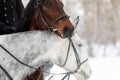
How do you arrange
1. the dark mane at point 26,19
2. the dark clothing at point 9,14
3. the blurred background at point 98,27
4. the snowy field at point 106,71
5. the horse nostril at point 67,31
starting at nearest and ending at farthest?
the horse nostril at point 67,31 < the dark mane at point 26,19 < the dark clothing at point 9,14 < the snowy field at point 106,71 < the blurred background at point 98,27

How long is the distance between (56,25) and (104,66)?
18.8 ft

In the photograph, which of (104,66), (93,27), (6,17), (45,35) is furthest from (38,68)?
(93,27)

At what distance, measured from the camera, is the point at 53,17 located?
4.03 meters

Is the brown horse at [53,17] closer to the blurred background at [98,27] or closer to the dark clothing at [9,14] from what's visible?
the dark clothing at [9,14]

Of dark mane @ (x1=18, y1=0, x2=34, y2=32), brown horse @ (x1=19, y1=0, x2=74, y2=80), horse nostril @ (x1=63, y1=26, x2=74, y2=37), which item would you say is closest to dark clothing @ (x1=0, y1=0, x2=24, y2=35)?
dark mane @ (x1=18, y1=0, x2=34, y2=32)

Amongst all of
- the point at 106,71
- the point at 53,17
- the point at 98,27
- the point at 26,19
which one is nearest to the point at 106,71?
the point at 106,71

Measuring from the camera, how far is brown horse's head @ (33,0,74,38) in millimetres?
3992

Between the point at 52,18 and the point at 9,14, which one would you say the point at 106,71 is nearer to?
the point at 9,14

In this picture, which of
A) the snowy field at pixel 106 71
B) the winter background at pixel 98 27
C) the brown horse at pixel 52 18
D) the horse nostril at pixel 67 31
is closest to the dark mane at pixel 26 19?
the brown horse at pixel 52 18

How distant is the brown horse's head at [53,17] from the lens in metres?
3.99

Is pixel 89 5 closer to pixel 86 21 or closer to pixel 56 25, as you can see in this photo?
pixel 86 21

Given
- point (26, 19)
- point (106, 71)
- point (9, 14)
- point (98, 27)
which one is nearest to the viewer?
point (26, 19)

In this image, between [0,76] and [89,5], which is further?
[89,5]

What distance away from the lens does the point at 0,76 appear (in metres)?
3.85
